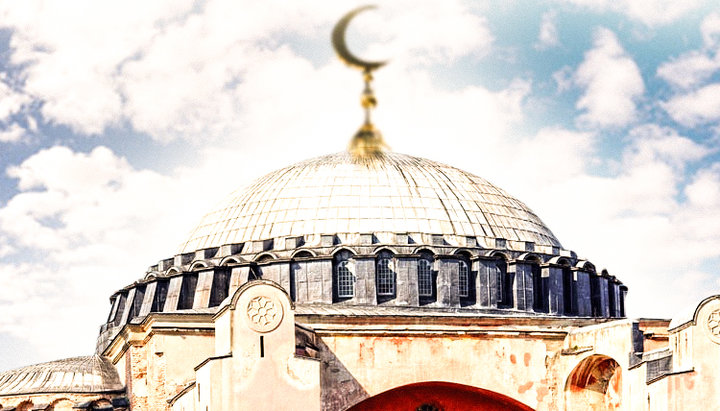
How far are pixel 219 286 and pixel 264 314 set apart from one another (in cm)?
1105

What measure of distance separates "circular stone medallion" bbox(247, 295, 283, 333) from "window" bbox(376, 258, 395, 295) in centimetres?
997

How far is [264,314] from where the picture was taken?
35938 millimetres

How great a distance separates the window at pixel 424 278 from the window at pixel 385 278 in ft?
3.32

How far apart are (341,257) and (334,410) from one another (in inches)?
345

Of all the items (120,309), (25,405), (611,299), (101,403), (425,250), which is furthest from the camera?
(120,309)

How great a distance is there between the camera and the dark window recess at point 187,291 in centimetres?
4731

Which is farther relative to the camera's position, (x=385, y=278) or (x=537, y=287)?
(x=537, y=287)

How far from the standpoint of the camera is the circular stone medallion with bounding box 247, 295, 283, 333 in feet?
117

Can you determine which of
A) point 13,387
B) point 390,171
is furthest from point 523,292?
point 13,387

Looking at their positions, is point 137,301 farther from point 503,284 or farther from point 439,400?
point 439,400

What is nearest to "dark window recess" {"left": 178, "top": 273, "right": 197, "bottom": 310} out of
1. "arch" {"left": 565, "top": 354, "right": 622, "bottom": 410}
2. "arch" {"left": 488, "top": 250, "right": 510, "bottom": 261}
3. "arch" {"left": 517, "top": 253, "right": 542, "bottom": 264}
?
"arch" {"left": 488, "top": 250, "right": 510, "bottom": 261}

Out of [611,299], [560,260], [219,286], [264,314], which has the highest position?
[560,260]

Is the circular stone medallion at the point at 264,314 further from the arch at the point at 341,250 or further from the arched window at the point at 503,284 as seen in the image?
the arched window at the point at 503,284

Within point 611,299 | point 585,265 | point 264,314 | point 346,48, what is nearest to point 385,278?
point 585,265
